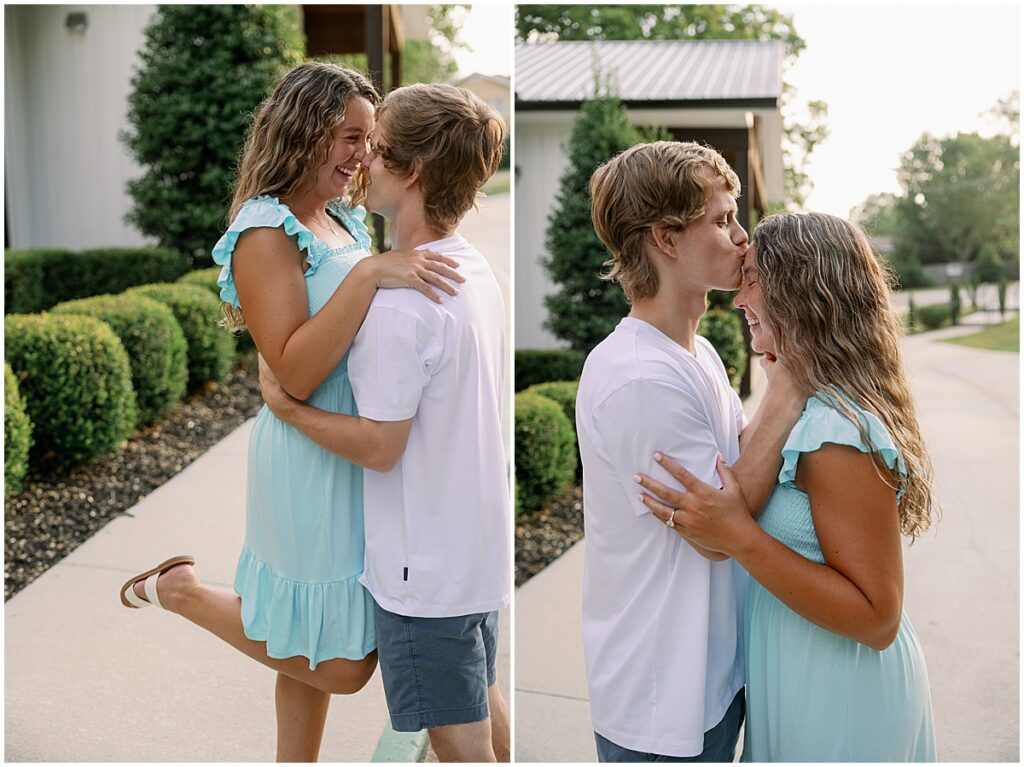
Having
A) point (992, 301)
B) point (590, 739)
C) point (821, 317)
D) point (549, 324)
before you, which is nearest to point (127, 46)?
point (549, 324)

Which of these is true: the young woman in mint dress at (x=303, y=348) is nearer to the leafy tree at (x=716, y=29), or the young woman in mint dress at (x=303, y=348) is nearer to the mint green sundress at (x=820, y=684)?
the mint green sundress at (x=820, y=684)

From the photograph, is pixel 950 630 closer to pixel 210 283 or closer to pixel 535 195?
pixel 210 283

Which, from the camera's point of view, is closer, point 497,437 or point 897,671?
point 897,671

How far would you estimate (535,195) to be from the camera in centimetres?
997

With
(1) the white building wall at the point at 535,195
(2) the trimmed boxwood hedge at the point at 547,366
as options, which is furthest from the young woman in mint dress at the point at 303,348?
(1) the white building wall at the point at 535,195

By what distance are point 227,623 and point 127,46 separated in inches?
365

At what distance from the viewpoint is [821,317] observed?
1.65m

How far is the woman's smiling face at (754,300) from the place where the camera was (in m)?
1.73

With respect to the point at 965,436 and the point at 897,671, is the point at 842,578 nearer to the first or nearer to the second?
the point at 897,671

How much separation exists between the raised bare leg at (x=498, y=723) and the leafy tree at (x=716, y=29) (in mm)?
15674

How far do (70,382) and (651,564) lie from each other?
3.65 meters

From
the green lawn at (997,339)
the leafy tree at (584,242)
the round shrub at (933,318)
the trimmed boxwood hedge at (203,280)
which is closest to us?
the trimmed boxwood hedge at (203,280)

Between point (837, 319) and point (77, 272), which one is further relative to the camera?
point (77, 272)

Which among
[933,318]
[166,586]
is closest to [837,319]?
[166,586]
